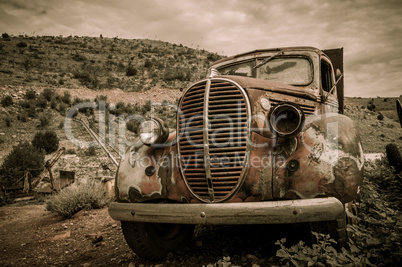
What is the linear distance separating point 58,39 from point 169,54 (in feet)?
49.9

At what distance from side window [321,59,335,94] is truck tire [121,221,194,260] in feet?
9.35

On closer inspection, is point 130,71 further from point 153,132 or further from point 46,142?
point 153,132

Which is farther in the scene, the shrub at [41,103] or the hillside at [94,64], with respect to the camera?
the hillside at [94,64]

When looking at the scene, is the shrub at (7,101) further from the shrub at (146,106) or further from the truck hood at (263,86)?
the truck hood at (263,86)

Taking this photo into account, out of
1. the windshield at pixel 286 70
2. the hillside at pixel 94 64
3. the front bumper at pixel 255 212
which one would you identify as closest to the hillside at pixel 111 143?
the hillside at pixel 94 64

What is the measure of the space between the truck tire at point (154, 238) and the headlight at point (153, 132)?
0.91m

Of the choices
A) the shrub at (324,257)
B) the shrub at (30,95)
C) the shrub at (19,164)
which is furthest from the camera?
the shrub at (30,95)

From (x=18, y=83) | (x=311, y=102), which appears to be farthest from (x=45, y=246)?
(x=18, y=83)

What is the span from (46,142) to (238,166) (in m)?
13.8

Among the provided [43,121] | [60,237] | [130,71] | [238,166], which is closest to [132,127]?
[43,121]

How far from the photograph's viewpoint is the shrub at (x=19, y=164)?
35.9 feet

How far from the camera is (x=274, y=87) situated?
2990mm

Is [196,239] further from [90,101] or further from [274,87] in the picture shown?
[90,101]

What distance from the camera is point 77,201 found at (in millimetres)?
6320
